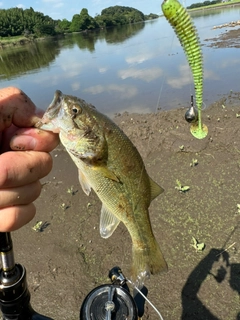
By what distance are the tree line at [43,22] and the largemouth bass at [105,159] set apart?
78.3 metres

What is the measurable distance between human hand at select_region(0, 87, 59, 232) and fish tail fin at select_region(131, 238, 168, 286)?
98cm

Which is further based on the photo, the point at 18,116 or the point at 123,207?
the point at 123,207

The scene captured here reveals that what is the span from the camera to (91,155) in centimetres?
204

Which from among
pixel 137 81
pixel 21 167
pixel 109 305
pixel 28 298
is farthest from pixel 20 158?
pixel 137 81

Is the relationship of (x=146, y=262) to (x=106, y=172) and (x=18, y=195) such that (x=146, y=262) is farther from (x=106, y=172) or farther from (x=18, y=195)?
(x=18, y=195)

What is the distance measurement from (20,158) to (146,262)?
130 cm

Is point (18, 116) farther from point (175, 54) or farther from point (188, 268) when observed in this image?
point (175, 54)

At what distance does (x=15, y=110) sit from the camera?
1.78 m

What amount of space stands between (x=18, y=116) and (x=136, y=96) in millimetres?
12955

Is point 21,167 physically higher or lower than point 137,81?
higher

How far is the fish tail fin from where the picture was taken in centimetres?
229

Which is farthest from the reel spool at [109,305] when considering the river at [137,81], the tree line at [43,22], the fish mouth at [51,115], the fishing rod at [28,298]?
the tree line at [43,22]

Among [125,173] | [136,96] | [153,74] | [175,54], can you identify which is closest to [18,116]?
[125,173]

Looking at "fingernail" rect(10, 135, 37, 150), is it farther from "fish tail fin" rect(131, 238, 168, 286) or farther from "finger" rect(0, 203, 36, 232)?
"fish tail fin" rect(131, 238, 168, 286)
